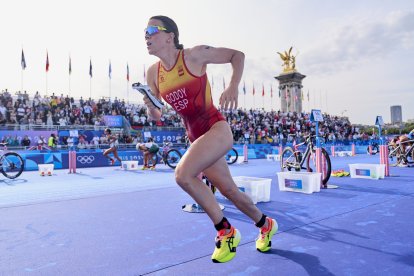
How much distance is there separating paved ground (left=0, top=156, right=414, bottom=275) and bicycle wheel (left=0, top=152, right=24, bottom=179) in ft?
16.3

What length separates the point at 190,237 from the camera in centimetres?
362

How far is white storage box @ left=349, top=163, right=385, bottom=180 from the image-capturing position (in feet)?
29.4

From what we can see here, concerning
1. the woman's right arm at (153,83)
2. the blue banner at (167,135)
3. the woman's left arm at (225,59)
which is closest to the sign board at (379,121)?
the woman's left arm at (225,59)

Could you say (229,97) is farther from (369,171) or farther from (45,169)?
(45,169)

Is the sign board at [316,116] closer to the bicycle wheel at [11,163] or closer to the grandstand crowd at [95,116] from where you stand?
the grandstand crowd at [95,116]

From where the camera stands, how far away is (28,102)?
840 inches

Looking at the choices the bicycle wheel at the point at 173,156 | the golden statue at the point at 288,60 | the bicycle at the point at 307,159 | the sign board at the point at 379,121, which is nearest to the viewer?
the bicycle at the point at 307,159

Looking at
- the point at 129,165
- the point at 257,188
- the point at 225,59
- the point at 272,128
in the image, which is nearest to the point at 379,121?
the point at 257,188

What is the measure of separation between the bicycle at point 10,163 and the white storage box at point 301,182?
8735mm

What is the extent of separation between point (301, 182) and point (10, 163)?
953 cm

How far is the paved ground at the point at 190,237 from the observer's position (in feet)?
8.86

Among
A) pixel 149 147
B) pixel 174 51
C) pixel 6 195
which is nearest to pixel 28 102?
pixel 149 147

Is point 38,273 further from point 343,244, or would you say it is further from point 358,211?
point 358,211

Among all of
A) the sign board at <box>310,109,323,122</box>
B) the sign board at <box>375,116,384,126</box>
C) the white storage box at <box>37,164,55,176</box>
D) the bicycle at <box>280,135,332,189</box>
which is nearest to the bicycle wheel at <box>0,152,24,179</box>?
the white storage box at <box>37,164,55,176</box>
